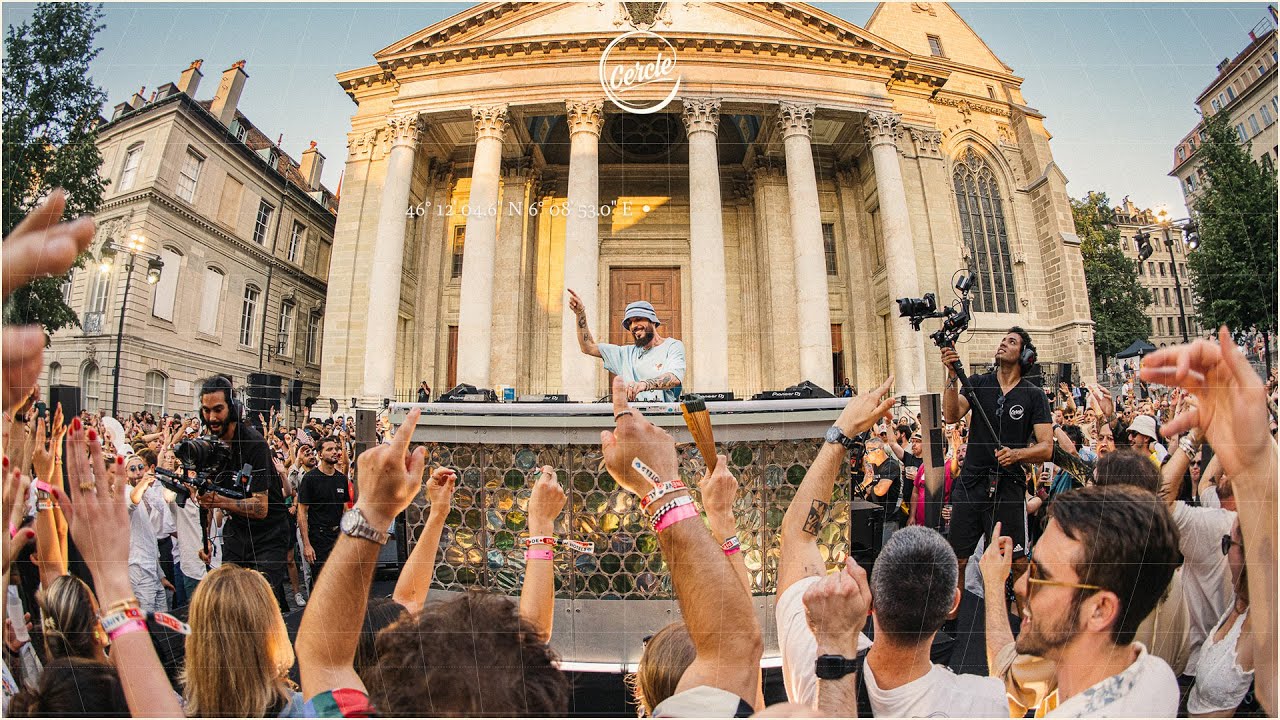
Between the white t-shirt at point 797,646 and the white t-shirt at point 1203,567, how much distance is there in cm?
103

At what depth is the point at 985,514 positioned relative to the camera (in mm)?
2492

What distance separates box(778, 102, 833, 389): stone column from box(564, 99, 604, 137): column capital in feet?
11.0

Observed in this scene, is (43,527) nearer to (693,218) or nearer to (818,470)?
(818,470)

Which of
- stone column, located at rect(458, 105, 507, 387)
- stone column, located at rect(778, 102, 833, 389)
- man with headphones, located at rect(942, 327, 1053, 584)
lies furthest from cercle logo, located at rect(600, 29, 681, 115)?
stone column, located at rect(778, 102, 833, 389)

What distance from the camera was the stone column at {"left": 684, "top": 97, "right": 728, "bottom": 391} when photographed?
34.7ft

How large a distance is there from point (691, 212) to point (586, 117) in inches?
113

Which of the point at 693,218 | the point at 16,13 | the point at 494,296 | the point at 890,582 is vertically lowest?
the point at 890,582

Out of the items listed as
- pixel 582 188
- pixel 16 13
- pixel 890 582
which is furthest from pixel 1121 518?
→ pixel 582 188

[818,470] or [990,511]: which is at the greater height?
[818,470]

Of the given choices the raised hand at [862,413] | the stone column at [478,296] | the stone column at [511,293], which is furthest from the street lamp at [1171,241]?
the stone column at [511,293]

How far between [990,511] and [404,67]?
333cm

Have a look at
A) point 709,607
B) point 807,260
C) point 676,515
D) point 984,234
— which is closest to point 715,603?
point 709,607

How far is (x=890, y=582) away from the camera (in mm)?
1119

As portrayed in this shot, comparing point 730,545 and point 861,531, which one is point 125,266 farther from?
point 861,531
